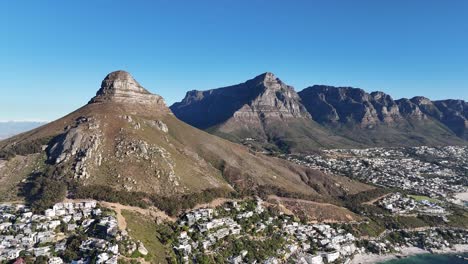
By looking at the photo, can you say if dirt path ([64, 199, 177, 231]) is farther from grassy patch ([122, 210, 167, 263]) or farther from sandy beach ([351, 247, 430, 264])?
sandy beach ([351, 247, 430, 264])

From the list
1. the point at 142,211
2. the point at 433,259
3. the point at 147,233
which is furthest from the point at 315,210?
the point at 147,233

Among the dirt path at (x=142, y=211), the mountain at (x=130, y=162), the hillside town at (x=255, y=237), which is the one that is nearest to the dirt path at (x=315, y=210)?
the hillside town at (x=255, y=237)

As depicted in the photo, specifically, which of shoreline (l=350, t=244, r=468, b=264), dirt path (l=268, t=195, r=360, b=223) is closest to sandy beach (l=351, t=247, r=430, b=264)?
shoreline (l=350, t=244, r=468, b=264)

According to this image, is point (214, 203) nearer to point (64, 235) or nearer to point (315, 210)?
point (315, 210)

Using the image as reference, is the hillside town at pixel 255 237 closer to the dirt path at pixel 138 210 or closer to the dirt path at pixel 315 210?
the dirt path at pixel 138 210

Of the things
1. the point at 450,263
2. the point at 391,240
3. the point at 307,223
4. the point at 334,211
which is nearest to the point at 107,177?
the point at 307,223

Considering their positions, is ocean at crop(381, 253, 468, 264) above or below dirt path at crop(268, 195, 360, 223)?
below

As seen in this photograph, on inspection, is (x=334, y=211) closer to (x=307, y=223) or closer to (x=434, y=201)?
(x=307, y=223)
